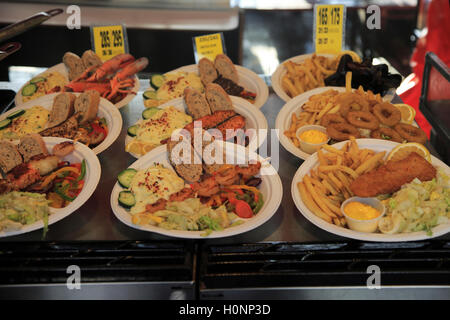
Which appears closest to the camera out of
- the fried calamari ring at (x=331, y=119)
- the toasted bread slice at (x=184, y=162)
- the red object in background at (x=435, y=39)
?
the toasted bread slice at (x=184, y=162)

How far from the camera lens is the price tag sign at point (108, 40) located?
Result: 353 cm

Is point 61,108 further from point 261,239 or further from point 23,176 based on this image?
point 261,239

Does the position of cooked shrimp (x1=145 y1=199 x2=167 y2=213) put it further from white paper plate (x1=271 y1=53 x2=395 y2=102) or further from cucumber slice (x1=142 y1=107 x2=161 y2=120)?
white paper plate (x1=271 y1=53 x2=395 y2=102)

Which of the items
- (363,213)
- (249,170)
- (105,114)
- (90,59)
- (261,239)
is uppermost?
(90,59)

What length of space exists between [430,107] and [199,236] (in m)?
2.08

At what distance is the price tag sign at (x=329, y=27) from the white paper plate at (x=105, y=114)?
1.66m

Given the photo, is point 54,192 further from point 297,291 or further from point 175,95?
point 297,291

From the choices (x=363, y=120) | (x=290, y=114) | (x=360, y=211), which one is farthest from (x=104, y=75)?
(x=360, y=211)

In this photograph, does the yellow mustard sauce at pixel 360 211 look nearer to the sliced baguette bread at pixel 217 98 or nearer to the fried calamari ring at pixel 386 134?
the fried calamari ring at pixel 386 134

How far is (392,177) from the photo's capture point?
2.35m

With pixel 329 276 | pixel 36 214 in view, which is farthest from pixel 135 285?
pixel 329 276

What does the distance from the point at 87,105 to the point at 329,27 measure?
1897mm

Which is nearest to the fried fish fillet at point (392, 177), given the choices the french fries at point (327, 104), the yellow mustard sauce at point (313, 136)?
the yellow mustard sauce at point (313, 136)

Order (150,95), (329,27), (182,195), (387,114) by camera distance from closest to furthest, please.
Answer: (182,195) < (387,114) < (150,95) < (329,27)
